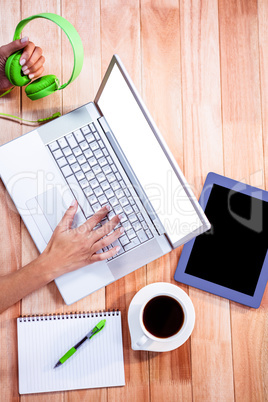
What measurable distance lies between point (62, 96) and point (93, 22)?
0.20 metres

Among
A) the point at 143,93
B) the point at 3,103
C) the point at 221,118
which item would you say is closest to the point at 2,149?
the point at 3,103

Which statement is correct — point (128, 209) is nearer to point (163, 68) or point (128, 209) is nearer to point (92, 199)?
point (92, 199)

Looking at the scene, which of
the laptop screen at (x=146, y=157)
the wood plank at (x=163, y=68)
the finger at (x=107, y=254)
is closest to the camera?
the laptop screen at (x=146, y=157)

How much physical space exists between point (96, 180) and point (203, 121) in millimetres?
321

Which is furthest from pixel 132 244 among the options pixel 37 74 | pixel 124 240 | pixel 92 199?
pixel 37 74

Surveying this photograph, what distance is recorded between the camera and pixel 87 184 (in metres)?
0.87

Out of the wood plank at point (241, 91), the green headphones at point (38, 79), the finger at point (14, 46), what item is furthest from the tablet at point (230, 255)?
the finger at point (14, 46)

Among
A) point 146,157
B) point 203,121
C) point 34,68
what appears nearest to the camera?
point 146,157

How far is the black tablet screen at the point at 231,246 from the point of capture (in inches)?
36.4

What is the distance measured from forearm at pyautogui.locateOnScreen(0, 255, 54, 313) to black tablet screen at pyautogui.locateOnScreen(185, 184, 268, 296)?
337 mm

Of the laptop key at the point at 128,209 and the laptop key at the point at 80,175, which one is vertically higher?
the laptop key at the point at 80,175

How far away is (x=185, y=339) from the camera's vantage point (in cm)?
87

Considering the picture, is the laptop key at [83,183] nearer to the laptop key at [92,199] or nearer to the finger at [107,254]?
the laptop key at [92,199]

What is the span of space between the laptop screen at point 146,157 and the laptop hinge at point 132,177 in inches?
0.4
